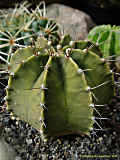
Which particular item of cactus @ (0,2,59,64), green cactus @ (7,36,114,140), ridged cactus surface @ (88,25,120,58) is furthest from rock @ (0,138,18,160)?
ridged cactus surface @ (88,25,120,58)

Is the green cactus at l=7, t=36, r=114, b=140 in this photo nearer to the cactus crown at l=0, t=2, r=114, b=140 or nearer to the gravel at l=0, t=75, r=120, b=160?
the cactus crown at l=0, t=2, r=114, b=140

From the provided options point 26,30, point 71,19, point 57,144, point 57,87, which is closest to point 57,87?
point 57,87

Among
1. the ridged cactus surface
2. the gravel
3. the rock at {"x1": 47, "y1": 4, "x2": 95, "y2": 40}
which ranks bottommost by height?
the gravel

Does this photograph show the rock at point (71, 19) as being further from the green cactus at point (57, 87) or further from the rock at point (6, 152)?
the rock at point (6, 152)

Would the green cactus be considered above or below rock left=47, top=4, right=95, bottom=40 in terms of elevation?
below

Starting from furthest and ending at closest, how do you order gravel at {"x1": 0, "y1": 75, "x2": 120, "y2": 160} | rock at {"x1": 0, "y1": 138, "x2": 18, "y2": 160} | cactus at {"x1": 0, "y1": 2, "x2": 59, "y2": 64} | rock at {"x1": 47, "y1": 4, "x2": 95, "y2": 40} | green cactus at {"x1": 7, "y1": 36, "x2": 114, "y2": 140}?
rock at {"x1": 47, "y1": 4, "x2": 95, "y2": 40}, cactus at {"x1": 0, "y1": 2, "x2": 59, "y2": 64}, gravel at {"x1": 0, "y1": 75, "x2": 120, "y2": 160}, rock at {"x1": 0, "y1": 138, "x2": 18, "y2": 160}, green cactus at {"x1": 7, "y1": 36, "x2": 114, "y2": 140}

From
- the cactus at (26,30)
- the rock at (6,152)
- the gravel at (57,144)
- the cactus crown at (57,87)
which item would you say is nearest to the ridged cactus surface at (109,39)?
the cactus at (26,30)

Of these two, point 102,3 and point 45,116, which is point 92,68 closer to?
point 45,116
